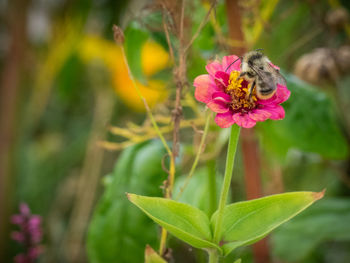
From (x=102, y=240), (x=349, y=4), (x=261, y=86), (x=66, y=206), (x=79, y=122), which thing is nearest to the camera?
(x=261, y=86)

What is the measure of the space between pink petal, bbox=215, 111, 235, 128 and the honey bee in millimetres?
23

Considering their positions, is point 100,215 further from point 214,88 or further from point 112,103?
point 112,103

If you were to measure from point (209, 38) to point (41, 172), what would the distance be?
67 cm

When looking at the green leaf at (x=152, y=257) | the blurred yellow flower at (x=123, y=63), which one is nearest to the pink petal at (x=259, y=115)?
the green leaf at (x=152, y=257)

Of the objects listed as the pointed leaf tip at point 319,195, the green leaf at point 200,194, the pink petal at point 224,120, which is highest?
the pink petal at point 224,120

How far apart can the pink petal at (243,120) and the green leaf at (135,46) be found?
0.63ft

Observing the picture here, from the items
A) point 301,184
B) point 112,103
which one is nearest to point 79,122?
point 112,103

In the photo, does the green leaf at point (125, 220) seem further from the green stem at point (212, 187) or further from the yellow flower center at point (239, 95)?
the yellow flower center at point (239, 95)

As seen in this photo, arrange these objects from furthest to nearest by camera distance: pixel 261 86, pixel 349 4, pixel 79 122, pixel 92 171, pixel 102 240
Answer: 1. pixel 79 122
2. pixel 92 171
3. pixel 349 4
4. pixel 102 240
5. pixel 261 86

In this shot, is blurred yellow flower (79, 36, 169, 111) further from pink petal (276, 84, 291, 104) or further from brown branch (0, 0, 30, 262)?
pink petal (276, 84, 291, 104)

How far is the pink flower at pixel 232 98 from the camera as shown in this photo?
0.24 m

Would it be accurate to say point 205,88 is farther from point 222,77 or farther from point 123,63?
point 123,63

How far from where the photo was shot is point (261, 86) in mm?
244

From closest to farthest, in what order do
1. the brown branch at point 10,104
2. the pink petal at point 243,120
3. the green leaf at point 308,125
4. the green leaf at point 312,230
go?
the pink petal at point 243,120 → the green leaf at point 308,125 → the green leaf at point 312,230 → the brown branch at point 10,104
